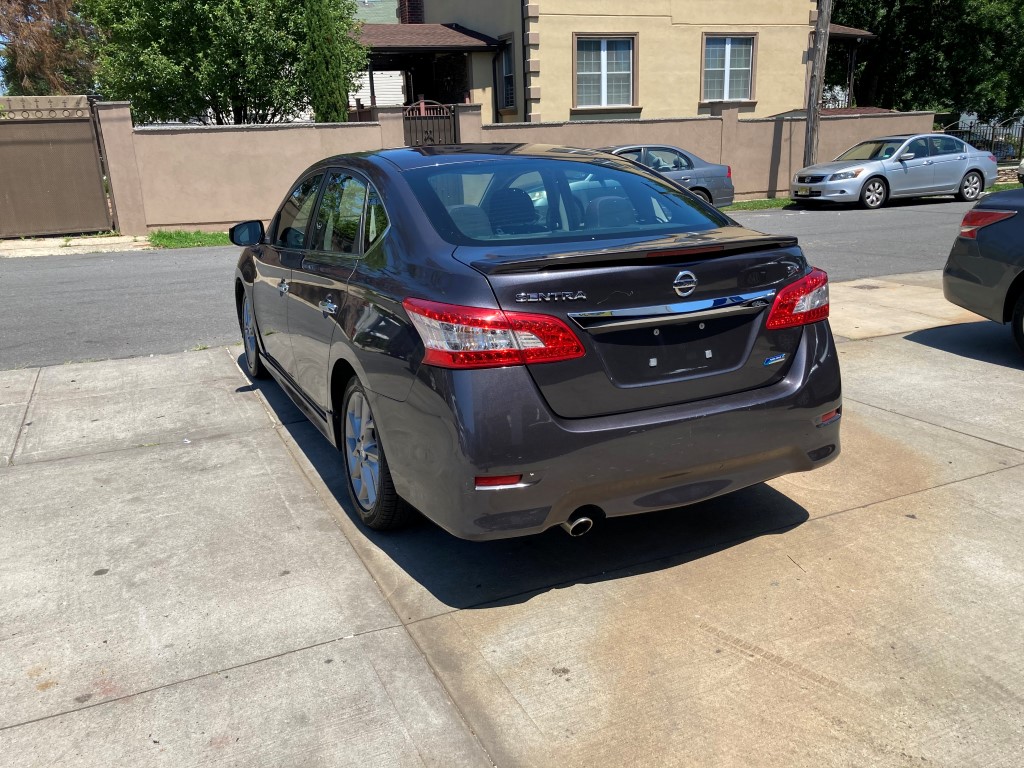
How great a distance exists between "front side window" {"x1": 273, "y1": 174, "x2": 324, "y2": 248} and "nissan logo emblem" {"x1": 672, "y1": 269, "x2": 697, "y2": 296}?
2484 millimetres

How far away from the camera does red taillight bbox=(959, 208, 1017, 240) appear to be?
21.8 feet

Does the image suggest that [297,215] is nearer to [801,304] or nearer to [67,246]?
[801,304]

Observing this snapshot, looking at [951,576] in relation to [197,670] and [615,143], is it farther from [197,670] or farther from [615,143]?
[615,143]

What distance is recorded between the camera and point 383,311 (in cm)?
369

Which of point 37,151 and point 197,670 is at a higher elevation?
point 37,151

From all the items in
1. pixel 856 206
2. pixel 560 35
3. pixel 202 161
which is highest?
pixel 560 35

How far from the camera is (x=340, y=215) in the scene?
4582 mm

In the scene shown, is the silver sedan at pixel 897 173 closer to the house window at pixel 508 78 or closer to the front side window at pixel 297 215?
the house window at pixel 508 78

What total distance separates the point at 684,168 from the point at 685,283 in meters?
15.6

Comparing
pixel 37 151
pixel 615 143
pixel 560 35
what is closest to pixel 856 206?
pixel 615 143

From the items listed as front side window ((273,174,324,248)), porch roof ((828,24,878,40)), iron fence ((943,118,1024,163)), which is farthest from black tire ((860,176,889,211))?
front side window ((273,174,324,248))

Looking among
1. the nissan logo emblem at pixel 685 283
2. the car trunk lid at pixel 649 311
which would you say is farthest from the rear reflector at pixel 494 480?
the nissan logo emblem at pixel 685 283

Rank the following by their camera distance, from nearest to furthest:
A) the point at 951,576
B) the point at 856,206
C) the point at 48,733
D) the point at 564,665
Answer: the point at 48,733, the point at 564,665, the point at 951,576, the point at 856,206

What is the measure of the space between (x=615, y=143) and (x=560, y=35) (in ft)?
15.6
